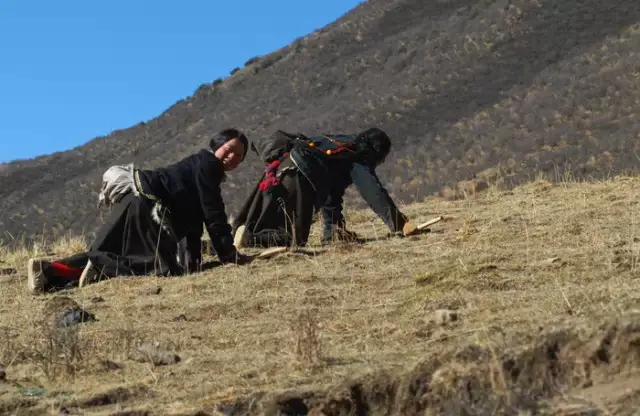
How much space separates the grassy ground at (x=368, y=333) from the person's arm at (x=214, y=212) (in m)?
0.18

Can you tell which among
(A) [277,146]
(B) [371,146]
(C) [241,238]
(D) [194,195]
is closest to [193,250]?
(D) [194,195]

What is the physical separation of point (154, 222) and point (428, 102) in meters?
35.5

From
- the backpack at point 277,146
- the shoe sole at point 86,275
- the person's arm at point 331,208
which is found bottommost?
the person's arm at point 331,208

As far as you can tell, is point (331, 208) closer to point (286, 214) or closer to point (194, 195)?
point (286, 214)

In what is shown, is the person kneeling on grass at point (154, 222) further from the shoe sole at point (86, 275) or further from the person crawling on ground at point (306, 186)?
the person crawling on ground at point (306, 186)

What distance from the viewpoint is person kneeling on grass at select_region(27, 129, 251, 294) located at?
7371 millimetres

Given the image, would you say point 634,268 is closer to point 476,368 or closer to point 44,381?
point 476,368

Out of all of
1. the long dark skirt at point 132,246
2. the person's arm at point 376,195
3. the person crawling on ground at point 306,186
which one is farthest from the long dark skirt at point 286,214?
the long dark skirt at point 132,246

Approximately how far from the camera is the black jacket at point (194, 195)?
7.41 m

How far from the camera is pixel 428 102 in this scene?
4228 cm

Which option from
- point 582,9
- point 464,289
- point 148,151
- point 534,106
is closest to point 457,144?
point 534,106

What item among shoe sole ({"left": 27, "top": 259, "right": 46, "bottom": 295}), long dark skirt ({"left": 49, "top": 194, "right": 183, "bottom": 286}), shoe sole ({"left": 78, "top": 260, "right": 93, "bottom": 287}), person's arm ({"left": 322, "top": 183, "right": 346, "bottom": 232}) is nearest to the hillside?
person's arm ({"left": 322, "top": 183, "right": 346, "bottom": 232})

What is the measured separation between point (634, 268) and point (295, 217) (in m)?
3.62

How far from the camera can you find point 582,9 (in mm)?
43375
